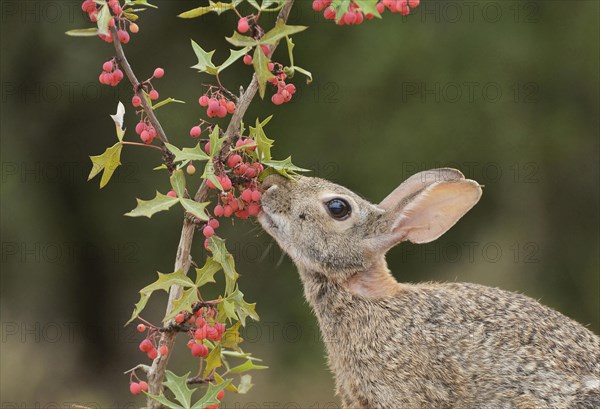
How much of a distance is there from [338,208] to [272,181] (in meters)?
0.42

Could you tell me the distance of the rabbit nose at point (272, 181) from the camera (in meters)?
4.64

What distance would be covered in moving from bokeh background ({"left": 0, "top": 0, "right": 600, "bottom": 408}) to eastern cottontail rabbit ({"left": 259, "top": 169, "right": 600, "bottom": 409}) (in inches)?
150

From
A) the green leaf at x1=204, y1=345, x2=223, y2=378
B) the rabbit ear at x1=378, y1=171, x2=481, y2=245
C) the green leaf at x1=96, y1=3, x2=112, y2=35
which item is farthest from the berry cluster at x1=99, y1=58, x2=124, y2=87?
the rabbit ear at x1=378, y1=171, x2=481, y2=245

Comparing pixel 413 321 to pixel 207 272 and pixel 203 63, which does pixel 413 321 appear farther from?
pixel 203 63

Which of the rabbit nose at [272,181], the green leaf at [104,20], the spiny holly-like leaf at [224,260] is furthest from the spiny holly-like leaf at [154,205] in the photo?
the rabbit nose at [272,181]

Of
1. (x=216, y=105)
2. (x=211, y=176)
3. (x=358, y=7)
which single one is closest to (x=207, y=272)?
(x=211, y=176)

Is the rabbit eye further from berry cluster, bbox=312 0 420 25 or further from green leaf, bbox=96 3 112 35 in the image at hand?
green leaf, bbox=96 3 112 35

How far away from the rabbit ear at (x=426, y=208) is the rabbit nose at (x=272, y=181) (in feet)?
1.95

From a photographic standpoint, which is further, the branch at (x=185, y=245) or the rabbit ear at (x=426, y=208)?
the rabbit ear at (x=426, y=208)

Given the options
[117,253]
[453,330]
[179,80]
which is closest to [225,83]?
[179,80]

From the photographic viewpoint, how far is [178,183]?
355cm

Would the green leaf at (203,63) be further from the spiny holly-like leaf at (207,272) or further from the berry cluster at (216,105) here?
the spiny holly-like leaf at (207,272)

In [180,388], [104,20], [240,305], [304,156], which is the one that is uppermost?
[304,156]

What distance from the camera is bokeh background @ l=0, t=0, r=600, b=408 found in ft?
29.5
